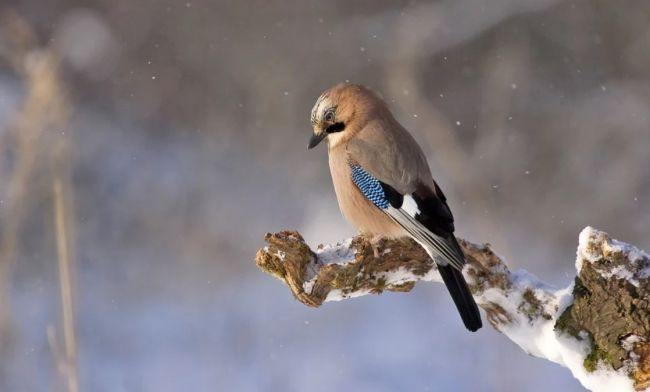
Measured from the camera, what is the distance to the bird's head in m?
2.90

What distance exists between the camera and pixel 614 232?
5516 mm

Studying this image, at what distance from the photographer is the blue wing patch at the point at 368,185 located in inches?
110

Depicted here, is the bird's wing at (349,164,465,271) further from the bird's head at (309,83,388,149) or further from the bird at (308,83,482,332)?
the bird's head at (309,83,388,149)

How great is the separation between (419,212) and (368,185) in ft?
0.86

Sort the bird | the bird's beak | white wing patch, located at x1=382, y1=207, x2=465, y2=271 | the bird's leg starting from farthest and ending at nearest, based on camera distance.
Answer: the bird's beak
the bird
the bird's leg
white wing patch, located at x1=382, y1=207, x2=465, y2=271

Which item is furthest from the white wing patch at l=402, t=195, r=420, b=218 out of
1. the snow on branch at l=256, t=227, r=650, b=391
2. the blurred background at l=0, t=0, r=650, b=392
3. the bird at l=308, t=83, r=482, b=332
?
the blurred background at l=0, t=0, r=650, b=392

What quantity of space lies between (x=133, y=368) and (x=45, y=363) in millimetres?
496

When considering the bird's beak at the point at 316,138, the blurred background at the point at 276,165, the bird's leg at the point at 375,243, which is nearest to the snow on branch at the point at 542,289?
the bird's leg at the point at 375,243

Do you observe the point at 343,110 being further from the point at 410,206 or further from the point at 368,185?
the point at 410,206

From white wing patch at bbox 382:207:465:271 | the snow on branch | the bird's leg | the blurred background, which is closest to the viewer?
the snow on branch

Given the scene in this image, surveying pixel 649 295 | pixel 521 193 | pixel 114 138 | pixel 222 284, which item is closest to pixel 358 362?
pixel 222 284

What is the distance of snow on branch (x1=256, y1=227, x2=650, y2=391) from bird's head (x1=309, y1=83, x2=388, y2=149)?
440 millimetres

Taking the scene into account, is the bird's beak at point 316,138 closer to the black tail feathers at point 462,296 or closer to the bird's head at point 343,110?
the bird's head at point 343,110

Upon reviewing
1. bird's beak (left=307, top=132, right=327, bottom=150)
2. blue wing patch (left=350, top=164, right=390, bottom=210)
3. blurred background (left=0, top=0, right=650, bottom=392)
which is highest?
blurred background (left=0, top=0, right=650, bottom=392)
